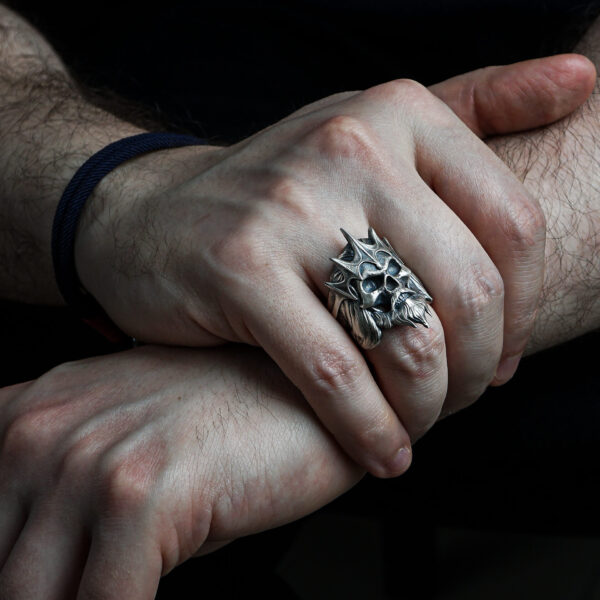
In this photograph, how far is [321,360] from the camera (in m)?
0.80

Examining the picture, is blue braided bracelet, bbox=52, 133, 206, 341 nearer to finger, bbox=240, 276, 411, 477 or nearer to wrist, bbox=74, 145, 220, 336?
wrist, bbox=74, 145, 220, 336

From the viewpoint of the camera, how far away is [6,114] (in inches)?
50.1

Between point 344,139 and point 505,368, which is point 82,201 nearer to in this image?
point 344,139

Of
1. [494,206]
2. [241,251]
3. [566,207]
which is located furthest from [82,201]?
[566,207]

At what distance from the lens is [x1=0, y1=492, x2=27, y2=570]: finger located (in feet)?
2.84

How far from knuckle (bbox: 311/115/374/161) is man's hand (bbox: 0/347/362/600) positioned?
0.86 feet

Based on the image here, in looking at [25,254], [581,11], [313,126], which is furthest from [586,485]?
[25,254]

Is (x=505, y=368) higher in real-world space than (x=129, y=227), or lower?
lower

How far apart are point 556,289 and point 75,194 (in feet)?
2.21

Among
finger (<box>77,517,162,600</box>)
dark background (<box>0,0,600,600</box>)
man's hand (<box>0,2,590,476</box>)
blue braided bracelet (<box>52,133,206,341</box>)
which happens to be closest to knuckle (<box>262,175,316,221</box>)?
man's hand (<box>0,2,590,476</box>)

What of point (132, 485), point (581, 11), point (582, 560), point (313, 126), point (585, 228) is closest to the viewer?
point (132, 485)

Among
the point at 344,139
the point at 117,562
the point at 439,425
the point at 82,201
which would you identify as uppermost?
the point at 344,139

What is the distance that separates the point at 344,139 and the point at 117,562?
20.8 inches

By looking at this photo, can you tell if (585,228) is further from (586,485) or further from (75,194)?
(75,194)
